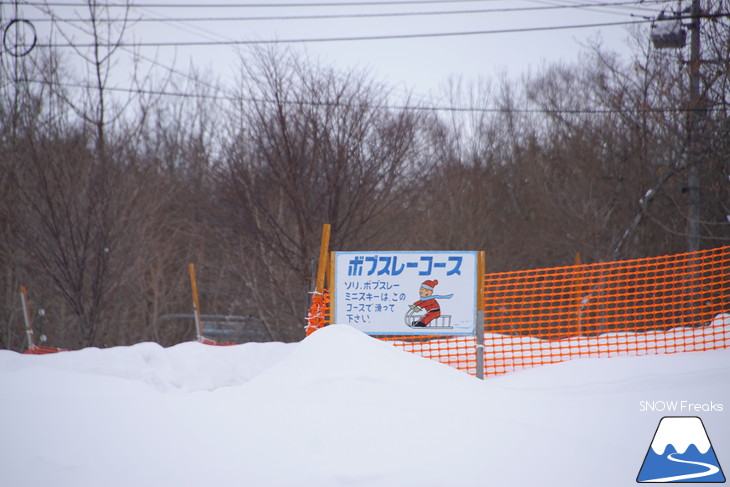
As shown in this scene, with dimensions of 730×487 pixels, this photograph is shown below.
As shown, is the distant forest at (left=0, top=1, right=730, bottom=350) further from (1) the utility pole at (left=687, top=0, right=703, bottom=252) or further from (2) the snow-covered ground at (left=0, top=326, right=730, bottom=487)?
(2) the snow-covered ground at (left=0, top=326, right=730, bottom=487)

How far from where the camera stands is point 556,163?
994 inches

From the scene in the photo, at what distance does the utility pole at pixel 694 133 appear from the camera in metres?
14.6

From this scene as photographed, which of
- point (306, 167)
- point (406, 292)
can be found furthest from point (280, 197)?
point (406, 292)

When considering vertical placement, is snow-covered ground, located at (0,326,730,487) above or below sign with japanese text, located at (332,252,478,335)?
below

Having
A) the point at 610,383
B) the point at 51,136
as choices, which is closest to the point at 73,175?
the point at 51,136

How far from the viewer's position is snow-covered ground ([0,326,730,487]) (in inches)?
147

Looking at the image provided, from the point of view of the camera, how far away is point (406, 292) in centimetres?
697

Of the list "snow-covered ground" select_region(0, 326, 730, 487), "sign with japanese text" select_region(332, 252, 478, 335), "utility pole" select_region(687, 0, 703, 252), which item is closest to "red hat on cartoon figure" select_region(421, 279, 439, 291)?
"sign with japanese text" select_region(332, 252, 478, 335)

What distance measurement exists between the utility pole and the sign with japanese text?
401 inches

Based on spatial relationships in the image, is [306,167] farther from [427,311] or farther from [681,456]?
[681,456]

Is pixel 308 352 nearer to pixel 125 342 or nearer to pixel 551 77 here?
pixel 125 342

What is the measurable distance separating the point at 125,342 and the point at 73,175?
235 inches

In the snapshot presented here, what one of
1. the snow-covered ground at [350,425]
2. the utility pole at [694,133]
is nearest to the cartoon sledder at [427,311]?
the snow-covered ground at [350,425]

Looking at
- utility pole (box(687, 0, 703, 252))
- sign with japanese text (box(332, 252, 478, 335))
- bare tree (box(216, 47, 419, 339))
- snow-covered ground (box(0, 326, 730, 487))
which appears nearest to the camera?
snow-covered ground (box(0, 326, 730, 487))
